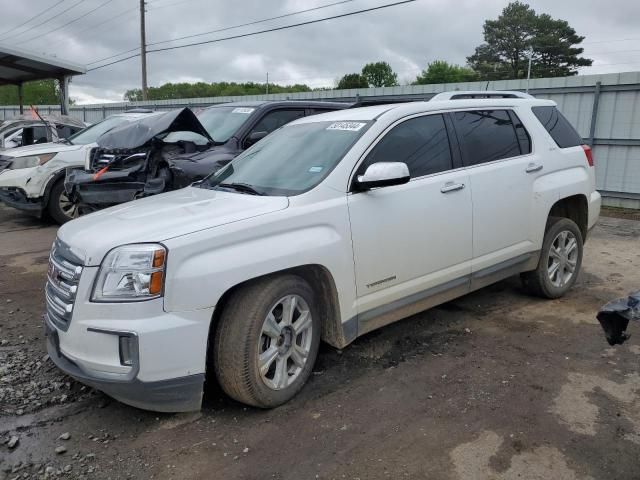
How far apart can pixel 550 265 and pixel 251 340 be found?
3436mm

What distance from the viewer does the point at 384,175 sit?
356 cm

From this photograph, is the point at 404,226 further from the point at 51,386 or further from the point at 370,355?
the point at 51,386

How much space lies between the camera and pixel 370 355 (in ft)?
13.8

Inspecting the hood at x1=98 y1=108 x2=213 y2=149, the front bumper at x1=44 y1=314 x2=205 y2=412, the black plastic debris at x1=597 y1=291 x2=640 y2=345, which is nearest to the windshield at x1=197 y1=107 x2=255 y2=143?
the hood at x1=98 y1=108 x2=213 y2=149

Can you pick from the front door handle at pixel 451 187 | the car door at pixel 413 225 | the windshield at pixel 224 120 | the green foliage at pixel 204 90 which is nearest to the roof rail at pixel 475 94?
the car door at pixel 413 225

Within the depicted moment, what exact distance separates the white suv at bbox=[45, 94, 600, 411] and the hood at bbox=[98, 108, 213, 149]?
2.07 metres

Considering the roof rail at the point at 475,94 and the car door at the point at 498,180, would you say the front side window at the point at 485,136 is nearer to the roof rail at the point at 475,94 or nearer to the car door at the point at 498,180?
the car door at the point at 498,180

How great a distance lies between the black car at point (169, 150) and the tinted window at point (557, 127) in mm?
3180

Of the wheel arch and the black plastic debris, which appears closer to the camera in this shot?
the black plastic debris

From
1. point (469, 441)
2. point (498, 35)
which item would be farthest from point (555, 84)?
point (498, 35)

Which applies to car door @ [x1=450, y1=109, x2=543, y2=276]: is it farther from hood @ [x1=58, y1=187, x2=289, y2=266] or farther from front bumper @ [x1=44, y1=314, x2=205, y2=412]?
front bumper @ [x1=44, y1=314, x2=205, y2=412]

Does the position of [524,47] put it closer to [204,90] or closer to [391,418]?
[204,90]

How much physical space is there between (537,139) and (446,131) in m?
1.19

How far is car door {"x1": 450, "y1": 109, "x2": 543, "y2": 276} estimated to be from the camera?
176 inches
